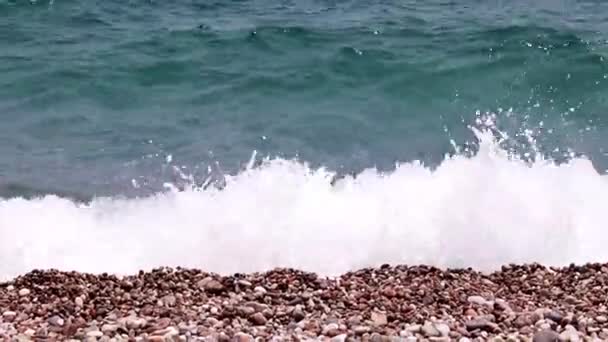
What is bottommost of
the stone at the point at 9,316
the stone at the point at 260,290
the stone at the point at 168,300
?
the stone at the point at 9,316

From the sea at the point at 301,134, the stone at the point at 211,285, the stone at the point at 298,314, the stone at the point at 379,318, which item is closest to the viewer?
the stone at the point at 379,318

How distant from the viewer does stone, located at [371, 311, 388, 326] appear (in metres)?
5.82

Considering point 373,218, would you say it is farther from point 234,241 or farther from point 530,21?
point 530,21

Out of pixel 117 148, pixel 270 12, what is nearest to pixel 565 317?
pixel 117 148

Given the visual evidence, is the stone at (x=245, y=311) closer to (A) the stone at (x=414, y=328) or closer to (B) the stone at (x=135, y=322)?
(B) the stone at (x=135, y=322)

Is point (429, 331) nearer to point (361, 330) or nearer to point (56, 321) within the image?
point (361, 330)

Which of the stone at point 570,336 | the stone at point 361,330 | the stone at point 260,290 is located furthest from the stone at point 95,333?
the stone at point 570,336

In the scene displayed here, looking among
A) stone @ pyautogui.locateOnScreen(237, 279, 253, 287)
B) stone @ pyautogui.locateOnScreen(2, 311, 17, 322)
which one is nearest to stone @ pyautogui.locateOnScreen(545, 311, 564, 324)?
stone @ pyautogui.locateOnScreen(237, 279, 253, 287)

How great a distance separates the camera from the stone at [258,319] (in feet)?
19.2

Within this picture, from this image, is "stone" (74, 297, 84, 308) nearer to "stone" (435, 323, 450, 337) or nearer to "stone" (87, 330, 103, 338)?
"stone" (87, 330, 103, 338)

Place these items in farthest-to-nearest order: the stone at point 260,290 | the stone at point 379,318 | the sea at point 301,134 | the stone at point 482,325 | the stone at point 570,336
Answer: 1. the sea at point 301,134
2. the stone at point 260,290
3. the stone at point 379,318
4. the stone at point 482,325
5. the stone at point 570,336

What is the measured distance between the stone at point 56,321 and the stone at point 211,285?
3.33ft

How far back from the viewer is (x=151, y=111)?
1149 centimetres

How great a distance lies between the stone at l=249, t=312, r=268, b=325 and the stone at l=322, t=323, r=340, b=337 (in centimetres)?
40
